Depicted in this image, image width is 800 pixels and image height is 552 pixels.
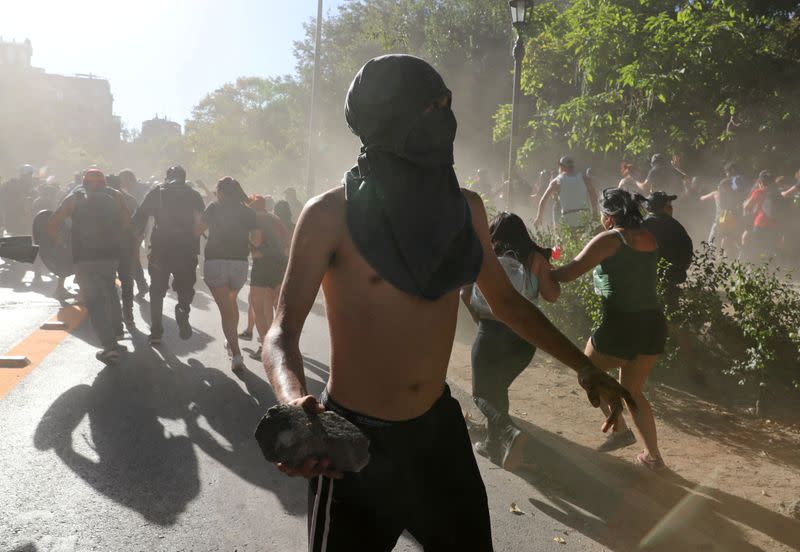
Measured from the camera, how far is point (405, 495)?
2.22 meters

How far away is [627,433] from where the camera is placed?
549cm

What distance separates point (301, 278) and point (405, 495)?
68 centimetres

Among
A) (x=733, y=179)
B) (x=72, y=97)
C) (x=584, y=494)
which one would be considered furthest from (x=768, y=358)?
(x=72, y=97)

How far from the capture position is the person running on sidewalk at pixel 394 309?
2.18m

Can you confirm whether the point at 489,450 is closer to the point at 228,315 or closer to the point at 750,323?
the point at 750,323

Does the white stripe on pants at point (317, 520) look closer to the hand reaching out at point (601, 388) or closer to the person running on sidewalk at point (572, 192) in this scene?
the hand reaching out at point (601, 388)

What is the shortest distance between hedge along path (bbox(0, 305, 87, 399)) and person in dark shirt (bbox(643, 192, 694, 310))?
591 centimetres

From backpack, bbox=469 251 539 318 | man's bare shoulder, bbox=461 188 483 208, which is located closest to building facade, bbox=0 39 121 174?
backpack, bbox=469 251 539 318

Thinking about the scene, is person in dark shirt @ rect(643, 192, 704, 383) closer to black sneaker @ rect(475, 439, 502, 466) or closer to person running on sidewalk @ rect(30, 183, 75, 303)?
black sneaker @ rect(475, 439, 502, 466)

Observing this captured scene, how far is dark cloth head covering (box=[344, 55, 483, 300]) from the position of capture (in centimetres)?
223

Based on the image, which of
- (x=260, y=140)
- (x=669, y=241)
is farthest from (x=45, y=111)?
(x=669, y=241)

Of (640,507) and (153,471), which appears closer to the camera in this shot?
(640,507)

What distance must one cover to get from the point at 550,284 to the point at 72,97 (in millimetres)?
149647

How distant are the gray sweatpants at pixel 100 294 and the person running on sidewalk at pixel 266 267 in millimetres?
1433
